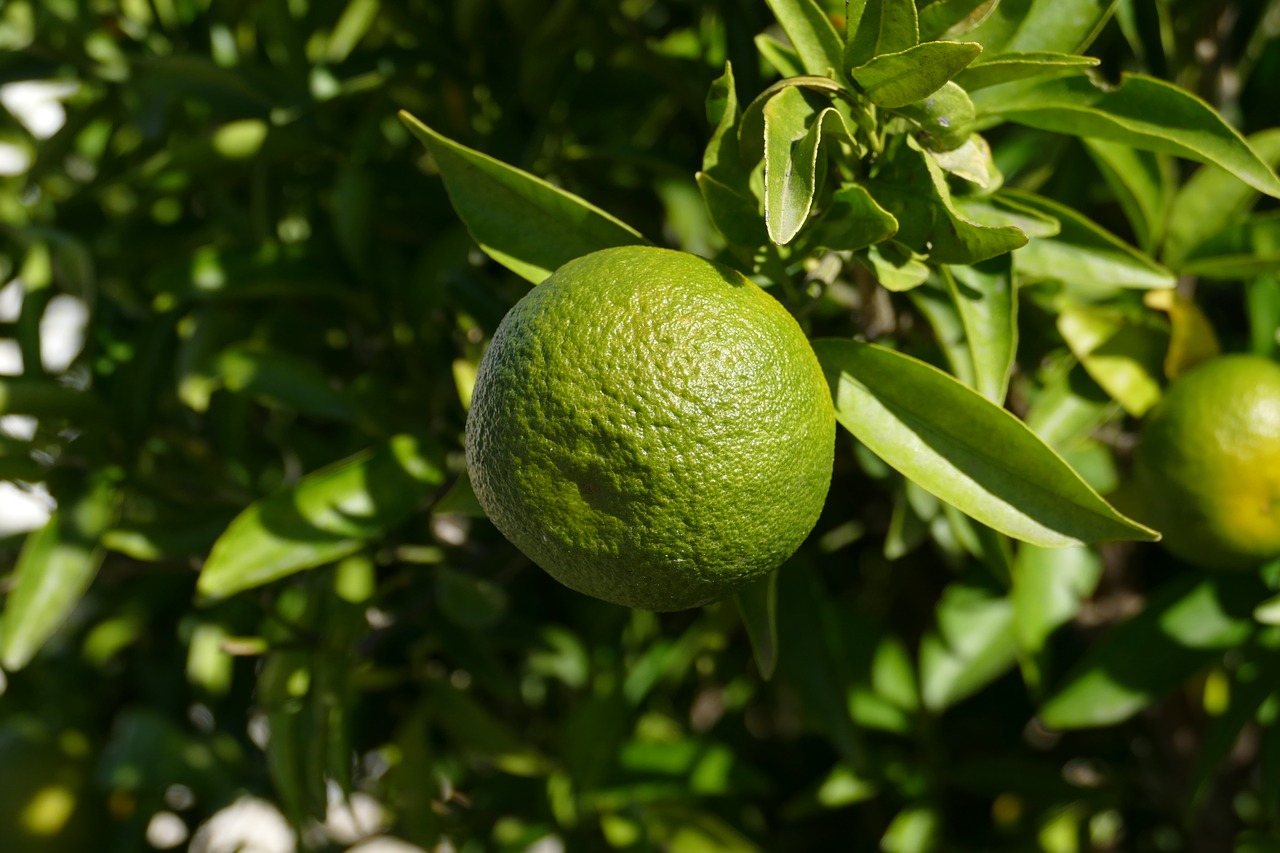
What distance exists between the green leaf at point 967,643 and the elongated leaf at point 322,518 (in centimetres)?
69

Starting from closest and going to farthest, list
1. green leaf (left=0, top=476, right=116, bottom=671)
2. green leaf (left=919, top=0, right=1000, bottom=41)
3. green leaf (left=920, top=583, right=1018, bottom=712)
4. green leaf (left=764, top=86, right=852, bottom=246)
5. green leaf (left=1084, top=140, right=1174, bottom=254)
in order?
1. green leaf (left=764, top=86, right=852, bottom=246)
2. green leaf (left=919, top=0, right=1000, bottom=41)
3. green leaf (left=1084, top=140, right=1174, bottom=254)
4. green leaf (left=0, top=476, right=116, bottom=671)
5. green leaf (left=920, top=583, right=1018, bottom=712)

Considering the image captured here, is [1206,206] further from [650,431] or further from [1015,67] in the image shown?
[650,431]

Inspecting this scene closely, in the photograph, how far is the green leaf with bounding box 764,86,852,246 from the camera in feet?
2.25

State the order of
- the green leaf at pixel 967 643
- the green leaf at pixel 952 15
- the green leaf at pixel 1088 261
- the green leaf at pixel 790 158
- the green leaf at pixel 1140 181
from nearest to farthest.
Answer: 1. the green leaf at pixel 790 158
2. the green leaf at pixel 952 15
3. the green leaf at pixel 1088 261
4. the green leaf at pixel 1140 181
5. the green leaf at pixel 967 643

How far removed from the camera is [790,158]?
0.72 meters

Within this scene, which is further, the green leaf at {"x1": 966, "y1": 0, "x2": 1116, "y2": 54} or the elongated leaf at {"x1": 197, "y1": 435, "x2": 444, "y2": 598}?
the elongated leaf at {"x1": 197, "y1": 435, "x2": 444, "y2": 598}

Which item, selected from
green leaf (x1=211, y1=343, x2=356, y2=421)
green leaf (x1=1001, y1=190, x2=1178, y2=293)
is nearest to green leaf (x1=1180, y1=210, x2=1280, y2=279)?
green leaf (x1=1001, y1=190, x2=1178, y2=293)

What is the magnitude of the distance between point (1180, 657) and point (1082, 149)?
58 centimetres

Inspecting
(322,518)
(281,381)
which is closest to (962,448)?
(322,518)

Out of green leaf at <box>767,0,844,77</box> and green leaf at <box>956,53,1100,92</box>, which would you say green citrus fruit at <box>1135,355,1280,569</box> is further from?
green leaf at <box>767,0,844,77</box>

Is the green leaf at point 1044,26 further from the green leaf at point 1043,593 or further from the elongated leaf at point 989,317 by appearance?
the green leaf at point 1043,593

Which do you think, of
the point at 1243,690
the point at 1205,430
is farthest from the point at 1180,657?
the point at 1205,430

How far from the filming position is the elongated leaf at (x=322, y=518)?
1.10 metres

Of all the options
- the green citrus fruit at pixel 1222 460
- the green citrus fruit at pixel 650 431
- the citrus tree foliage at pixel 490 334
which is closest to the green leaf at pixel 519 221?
the citrus tree foliage at pixel 490 334
